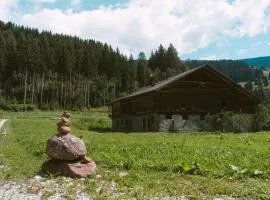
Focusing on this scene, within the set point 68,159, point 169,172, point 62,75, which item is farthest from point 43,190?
point 62,75

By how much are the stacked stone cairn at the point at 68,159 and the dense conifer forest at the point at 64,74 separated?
9453cm

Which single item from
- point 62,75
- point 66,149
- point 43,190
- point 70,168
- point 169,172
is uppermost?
point 62,75

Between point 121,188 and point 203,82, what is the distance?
38.2 m

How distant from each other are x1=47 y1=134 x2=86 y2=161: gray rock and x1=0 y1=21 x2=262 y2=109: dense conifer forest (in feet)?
310

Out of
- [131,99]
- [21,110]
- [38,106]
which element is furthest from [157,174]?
[38,106]

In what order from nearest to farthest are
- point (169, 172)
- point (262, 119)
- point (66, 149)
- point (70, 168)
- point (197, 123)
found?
point (70, 168) → point (66, 149) → point (169, 172) → point (197, 123) → point (262, 119)

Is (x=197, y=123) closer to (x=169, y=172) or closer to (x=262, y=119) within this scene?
(x=262, y=119)

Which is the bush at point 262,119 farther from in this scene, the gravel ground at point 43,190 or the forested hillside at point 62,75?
the forested hillside at point 62,75

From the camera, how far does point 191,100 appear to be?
161 feet

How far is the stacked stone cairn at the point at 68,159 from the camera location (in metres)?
14.2

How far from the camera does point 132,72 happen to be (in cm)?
13238

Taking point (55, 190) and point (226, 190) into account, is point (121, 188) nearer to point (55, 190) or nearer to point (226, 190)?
point (55, 190)

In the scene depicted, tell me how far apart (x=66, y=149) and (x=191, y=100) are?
118ft

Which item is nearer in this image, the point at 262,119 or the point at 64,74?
the point at 262,119
